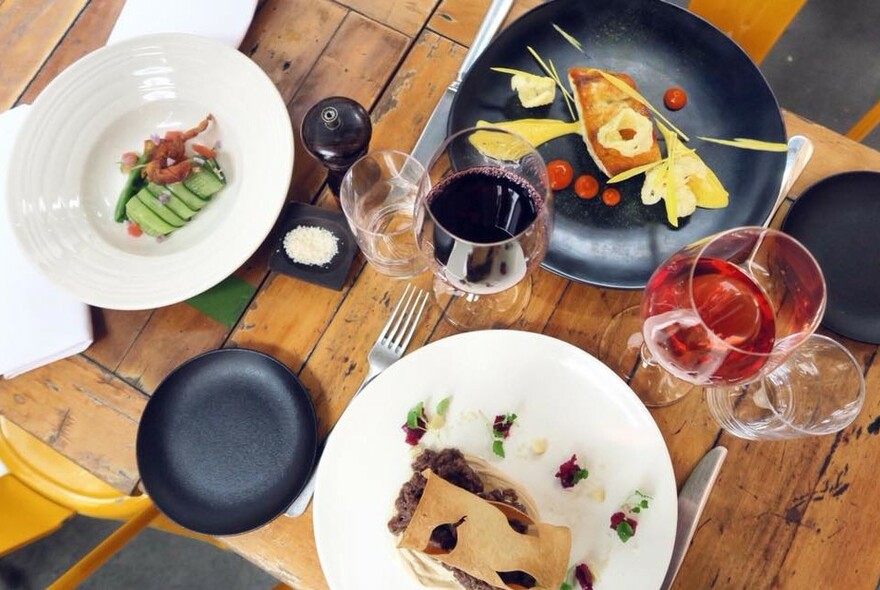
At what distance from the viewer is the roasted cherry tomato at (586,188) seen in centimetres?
90

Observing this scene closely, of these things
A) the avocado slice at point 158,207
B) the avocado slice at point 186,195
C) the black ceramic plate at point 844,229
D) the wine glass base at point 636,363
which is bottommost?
the avocado slice at point 158,207

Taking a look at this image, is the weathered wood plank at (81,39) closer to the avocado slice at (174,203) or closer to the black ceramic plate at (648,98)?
the avocado slice at (174,203)

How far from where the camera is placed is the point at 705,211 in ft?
2.89

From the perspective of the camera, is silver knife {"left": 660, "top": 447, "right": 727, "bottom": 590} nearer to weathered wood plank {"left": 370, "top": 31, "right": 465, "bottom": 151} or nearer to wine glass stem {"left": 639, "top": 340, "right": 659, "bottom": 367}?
wine glass stem {"left": 639, "top": 340, "right": 659, "bottom": 367}

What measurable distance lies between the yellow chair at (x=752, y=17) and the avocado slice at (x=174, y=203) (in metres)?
0.86

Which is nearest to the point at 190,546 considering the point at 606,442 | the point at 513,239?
the point at 606,442

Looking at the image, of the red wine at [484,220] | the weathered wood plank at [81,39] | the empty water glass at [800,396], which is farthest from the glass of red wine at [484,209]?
the weathered wood plank at [81,39]

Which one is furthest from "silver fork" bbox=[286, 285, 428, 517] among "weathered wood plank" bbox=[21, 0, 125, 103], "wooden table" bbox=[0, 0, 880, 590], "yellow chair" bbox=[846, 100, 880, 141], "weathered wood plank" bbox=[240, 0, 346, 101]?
"yellow chair" bbox=[846, 100, 880, 141]

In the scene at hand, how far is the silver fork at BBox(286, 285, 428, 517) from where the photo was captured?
898 mm

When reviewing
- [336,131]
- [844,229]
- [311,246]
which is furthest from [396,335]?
[844,229]

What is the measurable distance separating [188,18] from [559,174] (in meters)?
0.62

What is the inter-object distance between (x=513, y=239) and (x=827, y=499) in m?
0.55

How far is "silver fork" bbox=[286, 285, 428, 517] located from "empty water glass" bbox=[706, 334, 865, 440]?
402 millimetres

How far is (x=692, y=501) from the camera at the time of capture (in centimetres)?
78
